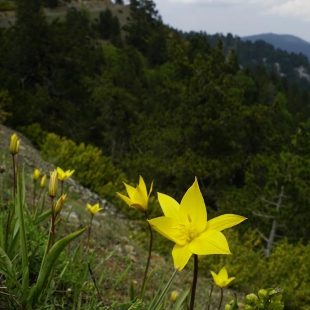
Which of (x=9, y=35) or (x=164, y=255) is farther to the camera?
(x=9, y=35)

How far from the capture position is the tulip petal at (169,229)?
970mm

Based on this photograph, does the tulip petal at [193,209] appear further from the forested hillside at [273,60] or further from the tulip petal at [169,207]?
the forested hillside at [273,60]

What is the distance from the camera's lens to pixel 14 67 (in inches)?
570

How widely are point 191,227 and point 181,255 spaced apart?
3.8 inches

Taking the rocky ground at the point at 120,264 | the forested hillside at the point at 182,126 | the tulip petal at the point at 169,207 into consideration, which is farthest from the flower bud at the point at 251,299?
the forested hillside at the point at 182,126

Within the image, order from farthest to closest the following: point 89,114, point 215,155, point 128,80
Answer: point 128,80, point 89,114, point 215,155

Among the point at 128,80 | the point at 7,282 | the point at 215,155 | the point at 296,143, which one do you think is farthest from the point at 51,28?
the point at 7,282

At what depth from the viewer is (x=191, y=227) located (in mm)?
1051

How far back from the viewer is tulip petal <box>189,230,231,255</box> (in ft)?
3.05

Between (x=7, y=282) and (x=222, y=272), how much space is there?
75 centimetres

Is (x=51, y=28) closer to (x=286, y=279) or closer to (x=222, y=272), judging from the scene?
(x=286, y=279)

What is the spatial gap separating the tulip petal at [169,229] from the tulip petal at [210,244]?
1.4 inches

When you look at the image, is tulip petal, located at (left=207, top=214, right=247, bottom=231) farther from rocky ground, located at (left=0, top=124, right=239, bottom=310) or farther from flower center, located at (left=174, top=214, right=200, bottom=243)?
rocky ground, located at (left=0, top=124, right=239, bottom=310)

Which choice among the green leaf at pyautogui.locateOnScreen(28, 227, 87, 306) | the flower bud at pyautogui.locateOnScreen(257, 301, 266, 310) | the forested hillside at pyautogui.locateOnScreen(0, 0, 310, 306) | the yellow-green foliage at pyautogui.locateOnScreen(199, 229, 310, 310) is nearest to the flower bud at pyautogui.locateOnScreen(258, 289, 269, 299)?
the flower bud at pyautogui.locateOnScreen(257, 301, 266, 310)
